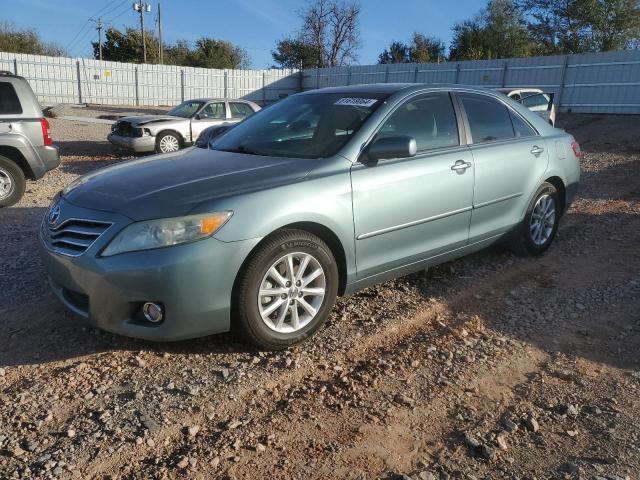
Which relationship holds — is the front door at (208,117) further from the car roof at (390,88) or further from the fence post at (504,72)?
the fence post at (504,72)

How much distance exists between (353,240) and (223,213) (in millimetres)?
963

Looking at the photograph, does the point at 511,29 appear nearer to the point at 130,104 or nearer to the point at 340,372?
the point at 130,104

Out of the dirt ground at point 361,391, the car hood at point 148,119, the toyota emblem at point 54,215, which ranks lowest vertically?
the dirt ground at point 361,391

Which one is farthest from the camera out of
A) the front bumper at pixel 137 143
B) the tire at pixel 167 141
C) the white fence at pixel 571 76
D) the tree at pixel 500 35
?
the tree at pixel 500 35

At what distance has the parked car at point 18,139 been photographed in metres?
7.48

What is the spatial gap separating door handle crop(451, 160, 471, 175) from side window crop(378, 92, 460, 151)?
0.18m

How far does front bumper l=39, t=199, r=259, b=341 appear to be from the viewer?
2.99 metres

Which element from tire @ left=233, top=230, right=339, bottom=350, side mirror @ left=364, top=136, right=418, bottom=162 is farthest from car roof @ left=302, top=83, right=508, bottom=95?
tire @ left=233, top=230, right=339, bottom=350

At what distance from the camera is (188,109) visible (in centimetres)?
1434

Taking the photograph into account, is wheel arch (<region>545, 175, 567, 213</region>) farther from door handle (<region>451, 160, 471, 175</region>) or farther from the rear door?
door handle (<region>451, 160, 471, 175</region>)

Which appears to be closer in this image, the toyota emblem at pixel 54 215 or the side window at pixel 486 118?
the toyota emblem at pixel 54 215

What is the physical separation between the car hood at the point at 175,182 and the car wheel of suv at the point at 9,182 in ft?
14.1

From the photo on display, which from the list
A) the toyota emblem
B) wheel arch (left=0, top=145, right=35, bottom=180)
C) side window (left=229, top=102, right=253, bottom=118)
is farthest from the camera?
side window (left=229, top=102, right=253, bottom=118)

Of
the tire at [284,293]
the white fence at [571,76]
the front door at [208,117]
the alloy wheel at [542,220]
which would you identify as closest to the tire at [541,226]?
the alloy wheel at [542,220]
